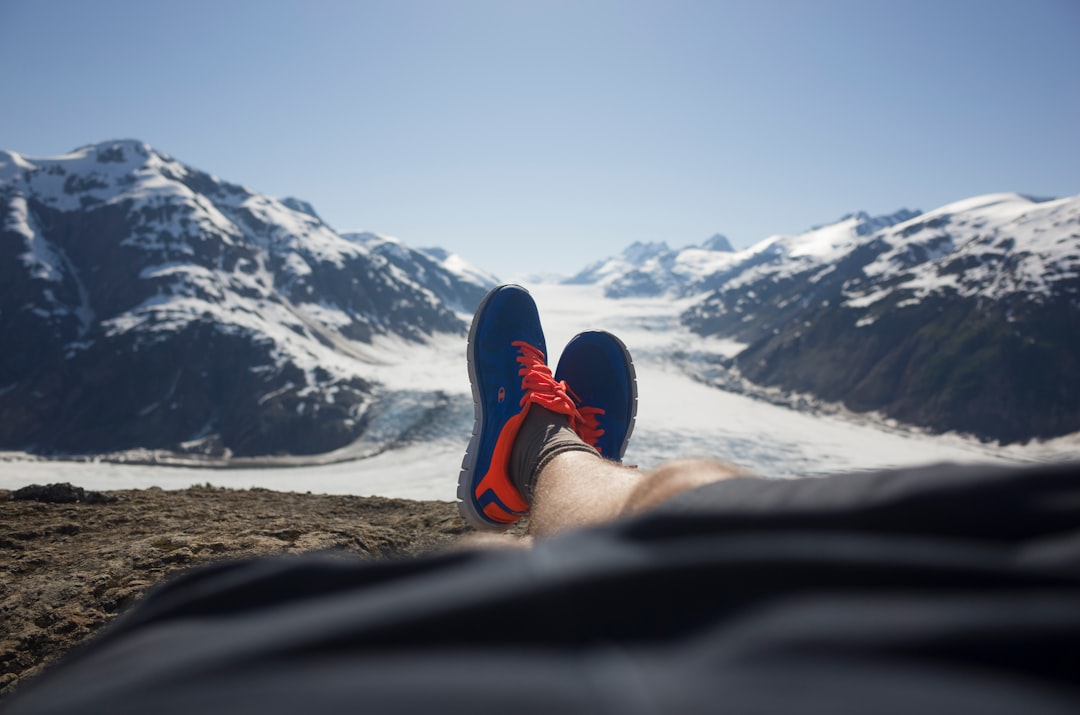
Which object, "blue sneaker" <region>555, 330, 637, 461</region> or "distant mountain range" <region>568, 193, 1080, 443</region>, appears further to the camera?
"distant mountain range" <region>568, 193, 1080, 443</region>

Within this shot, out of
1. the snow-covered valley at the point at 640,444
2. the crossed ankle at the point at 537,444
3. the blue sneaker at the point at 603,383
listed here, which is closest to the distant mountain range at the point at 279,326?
the snow-covered valley at the point at 640,444

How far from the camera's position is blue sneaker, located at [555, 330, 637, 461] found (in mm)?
4730

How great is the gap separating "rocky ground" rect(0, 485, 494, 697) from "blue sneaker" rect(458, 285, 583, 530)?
0.82ft

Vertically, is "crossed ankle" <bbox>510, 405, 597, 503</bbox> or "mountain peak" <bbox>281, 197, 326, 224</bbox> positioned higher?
"mountain peak" <bbox>281, 197, 326, 224</bbox>

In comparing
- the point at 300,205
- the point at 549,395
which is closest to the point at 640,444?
the point at 549,395

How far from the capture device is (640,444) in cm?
4684

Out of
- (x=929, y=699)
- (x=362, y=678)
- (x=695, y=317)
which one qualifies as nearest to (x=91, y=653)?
(x=362, y=678)

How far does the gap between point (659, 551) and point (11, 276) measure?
350 feet

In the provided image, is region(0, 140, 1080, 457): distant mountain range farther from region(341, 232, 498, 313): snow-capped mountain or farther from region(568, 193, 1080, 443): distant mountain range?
region(341, 232, 498, 313): snow-capped mountain

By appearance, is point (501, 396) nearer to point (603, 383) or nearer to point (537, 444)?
point (537, 444)

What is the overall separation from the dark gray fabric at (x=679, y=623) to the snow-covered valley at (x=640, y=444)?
29.5m

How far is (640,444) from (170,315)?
219 feet

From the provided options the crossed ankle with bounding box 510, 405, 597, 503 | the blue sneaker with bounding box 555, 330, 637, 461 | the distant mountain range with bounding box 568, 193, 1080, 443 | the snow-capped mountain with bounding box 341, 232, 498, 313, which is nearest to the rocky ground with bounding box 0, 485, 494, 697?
the crossed ankle with bounding box 510, 405, 597, 503

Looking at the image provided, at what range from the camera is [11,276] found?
77.1 metres
